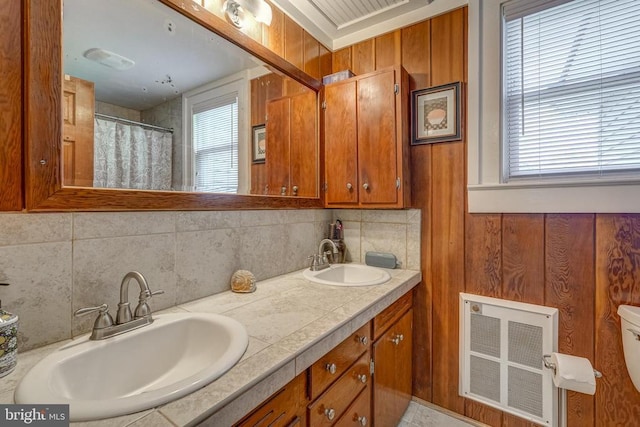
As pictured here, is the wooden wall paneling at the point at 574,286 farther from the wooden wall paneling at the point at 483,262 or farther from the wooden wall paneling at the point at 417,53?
the wooden wall paneling at the point at 417,53

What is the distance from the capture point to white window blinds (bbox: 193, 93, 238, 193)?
1.22m

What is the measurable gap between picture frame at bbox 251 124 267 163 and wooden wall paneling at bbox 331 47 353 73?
2.87 feet

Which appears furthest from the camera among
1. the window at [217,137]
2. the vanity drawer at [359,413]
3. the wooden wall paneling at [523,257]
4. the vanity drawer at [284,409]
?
the wooden wall paneling at [523,257]

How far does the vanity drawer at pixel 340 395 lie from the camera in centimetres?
92

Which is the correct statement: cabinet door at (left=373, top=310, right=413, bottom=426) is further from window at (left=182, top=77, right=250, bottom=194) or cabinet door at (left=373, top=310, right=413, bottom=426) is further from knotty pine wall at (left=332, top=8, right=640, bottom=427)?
window at (left=182, top=77, right=250, bottom=194)

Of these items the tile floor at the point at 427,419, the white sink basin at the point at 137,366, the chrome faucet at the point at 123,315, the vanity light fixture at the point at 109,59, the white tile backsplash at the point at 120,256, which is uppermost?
the vanity light fixture at the point at 109,59

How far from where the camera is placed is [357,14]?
69.8 inches

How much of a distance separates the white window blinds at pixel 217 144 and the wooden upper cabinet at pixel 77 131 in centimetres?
36

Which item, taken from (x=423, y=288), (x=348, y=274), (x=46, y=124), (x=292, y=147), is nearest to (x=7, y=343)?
(x=46, y=124)

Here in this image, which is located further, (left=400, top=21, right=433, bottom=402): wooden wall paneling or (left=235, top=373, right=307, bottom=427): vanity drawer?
(left=400, top=21, right=433, bottom=402): wooden wall paneling

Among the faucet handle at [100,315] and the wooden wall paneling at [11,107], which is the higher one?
the wooden wall paneling at [11,107]

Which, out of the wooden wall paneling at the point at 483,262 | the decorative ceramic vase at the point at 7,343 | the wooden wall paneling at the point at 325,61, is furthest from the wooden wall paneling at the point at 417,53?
the decorative ceramic vase at the point at 7,343

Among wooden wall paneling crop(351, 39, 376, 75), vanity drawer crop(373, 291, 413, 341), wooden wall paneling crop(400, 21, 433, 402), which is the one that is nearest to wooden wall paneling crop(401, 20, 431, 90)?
wooden wall paneling crop(400, 21, 433, 402)

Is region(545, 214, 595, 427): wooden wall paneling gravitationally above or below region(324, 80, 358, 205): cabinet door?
below
